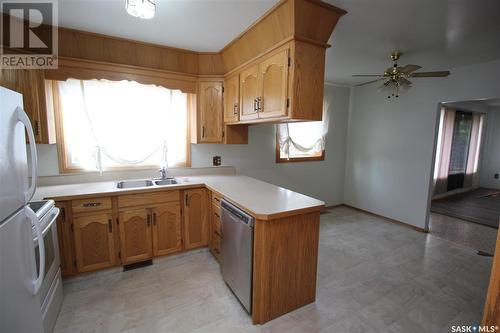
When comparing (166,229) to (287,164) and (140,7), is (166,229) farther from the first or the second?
(287,164)

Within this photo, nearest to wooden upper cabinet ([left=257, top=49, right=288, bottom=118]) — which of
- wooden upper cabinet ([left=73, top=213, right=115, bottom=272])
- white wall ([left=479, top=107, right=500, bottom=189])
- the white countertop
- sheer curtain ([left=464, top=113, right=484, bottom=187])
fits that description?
the white countertop

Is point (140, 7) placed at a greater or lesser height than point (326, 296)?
greater

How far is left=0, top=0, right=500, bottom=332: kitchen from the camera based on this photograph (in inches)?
65.1

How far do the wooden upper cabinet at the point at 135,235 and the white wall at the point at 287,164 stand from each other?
75cm

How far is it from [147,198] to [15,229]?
140 centimetres

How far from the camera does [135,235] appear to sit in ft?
8.08

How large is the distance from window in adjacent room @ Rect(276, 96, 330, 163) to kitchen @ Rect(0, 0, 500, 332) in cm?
65

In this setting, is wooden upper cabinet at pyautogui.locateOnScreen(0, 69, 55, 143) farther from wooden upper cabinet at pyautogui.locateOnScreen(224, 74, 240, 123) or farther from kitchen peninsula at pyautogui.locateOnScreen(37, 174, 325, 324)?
wooden upper cabinet at pyautogui.locateOnScreen(224, 74, 240, 123)

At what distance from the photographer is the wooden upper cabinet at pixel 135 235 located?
7.88ft

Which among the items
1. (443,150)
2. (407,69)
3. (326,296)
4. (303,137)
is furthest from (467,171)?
(326,296)

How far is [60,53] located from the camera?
7.50 feet

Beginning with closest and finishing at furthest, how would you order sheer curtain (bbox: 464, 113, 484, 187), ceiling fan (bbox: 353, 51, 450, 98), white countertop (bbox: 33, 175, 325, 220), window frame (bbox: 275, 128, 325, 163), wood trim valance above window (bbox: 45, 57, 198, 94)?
white countertop (bbox: 33, 175, 325, 220)
wood trim valance above window (bbox: 45, 57, 198, 94)
ceiling fan (bbox: 353, 51, 450, 98)
window frame (bbox: 275, 128, 325, 163)
sheer curtain (bbox: 464, 113, 484, 187)

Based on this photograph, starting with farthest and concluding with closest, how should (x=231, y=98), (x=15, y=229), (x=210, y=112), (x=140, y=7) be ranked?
(x=210, y=112)
(x=231, y=98)
(x=140, y=7)
(x=15, y=229)

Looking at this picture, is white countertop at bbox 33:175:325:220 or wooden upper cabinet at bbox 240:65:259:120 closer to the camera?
white countertop at bbox 33:175:325:220
